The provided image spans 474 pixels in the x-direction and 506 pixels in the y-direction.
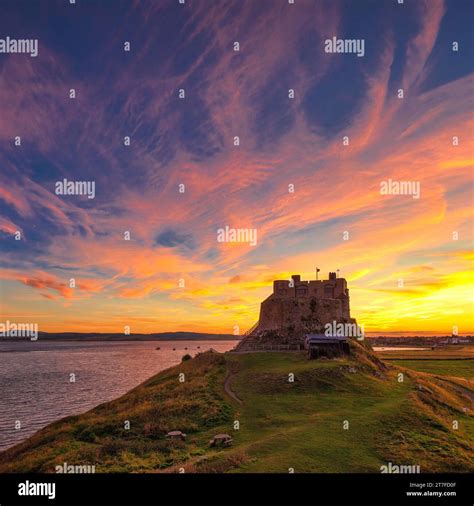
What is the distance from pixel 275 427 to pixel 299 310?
36.4 m

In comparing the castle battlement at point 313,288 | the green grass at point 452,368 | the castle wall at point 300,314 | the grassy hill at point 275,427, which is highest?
the castle battlement at point 313,288

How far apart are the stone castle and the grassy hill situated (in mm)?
14041

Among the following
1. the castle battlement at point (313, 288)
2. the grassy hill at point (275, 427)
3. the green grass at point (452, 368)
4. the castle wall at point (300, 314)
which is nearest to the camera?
the grassy hill at point (275, 427)

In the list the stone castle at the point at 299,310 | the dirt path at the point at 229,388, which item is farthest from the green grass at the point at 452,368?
the dirt path at the point at 229,388

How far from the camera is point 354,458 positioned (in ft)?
64.2

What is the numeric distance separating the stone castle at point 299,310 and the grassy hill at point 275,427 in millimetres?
14041

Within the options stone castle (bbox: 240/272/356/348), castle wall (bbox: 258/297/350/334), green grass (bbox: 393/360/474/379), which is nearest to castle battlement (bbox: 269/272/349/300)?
stone castle (bbox: 240/272/356/348)

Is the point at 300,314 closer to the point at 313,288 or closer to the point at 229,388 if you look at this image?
the point at 313,288

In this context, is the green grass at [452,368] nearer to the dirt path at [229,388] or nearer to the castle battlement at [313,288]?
the castle battlement at [313,288]

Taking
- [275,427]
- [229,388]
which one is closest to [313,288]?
[229,388]

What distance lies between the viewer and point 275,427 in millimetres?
25078

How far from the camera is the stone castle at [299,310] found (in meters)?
58.8
